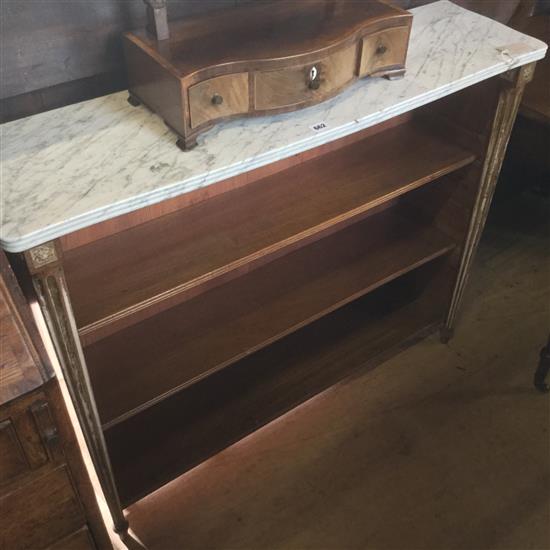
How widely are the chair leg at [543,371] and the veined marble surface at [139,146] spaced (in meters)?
0.81

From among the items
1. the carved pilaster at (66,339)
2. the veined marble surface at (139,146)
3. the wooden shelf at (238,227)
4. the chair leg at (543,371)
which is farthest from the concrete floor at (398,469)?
the veined marble surface at (139,146)

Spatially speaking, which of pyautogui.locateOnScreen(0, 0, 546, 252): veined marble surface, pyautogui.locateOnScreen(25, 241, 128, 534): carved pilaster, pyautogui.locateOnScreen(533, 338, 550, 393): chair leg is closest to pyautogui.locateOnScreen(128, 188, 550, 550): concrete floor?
pyautogui.locateOnScreen(533, 338, 550, 393): chair leg

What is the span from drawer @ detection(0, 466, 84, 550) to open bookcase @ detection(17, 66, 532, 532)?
133 mm

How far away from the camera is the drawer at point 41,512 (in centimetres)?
101

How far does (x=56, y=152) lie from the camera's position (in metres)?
1.02

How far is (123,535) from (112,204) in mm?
881

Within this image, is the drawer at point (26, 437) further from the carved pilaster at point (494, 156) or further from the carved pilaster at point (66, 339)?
the carved pilaster at point (494, 156)

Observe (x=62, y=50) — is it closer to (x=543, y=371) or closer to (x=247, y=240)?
(x=247, y=240)

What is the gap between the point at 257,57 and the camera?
3.41 ft

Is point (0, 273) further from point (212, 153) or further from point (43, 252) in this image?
point (212, 153)

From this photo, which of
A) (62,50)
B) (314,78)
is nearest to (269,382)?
(314,78)

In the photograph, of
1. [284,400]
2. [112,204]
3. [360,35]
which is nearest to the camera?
[112,204]

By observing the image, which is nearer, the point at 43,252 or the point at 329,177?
the point at 43,252

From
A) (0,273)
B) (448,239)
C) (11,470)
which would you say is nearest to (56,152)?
(0,273)
